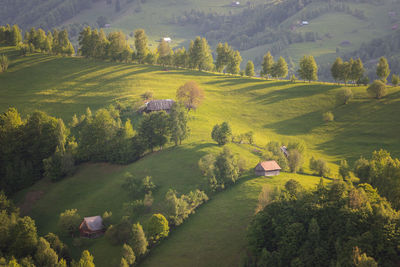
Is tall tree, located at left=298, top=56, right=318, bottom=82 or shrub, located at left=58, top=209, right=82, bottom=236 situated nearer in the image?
shrub, located at left=58, top=209, right=82, bottom=236

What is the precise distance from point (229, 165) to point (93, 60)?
118662mm

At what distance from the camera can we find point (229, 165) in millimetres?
73188

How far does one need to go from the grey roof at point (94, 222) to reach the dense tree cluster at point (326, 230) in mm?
30611

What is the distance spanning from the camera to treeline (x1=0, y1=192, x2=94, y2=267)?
54688mm

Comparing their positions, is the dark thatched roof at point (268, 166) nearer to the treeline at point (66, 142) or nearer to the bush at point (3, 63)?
the treeline at point (66, 142)

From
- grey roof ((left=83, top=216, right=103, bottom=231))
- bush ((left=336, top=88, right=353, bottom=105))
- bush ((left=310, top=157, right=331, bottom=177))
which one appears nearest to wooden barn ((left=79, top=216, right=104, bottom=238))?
grey roof ((left=83, top=216, right=103, bottom=231))

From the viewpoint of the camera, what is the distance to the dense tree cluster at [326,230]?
4128 cm

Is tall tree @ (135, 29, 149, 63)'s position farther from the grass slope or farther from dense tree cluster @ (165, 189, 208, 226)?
the grass slope

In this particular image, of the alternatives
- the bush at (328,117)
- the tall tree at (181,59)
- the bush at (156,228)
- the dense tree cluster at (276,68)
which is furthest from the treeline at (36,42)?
the bush at (156,228)

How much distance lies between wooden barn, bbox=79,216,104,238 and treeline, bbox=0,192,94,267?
14.5 ft

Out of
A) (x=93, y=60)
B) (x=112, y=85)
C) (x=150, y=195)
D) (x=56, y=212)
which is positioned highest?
(x=93, y=60)

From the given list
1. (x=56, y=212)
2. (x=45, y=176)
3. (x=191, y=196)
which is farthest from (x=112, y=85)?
(x=191, y=196)

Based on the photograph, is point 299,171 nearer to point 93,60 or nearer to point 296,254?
point 296,254

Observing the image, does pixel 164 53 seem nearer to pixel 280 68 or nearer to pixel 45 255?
pixel 280 68
